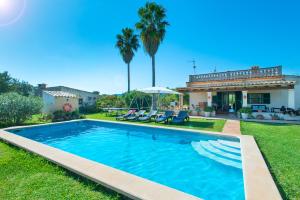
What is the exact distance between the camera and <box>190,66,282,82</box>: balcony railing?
56.2 feet

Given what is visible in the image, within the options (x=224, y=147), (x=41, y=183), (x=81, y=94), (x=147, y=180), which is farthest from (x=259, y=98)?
(x=81, y=94)

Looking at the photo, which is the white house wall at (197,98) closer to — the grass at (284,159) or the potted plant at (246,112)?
the potted plant at (246,112)

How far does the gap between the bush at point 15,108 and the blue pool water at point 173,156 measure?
9.89 ft

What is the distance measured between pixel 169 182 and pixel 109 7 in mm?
15115

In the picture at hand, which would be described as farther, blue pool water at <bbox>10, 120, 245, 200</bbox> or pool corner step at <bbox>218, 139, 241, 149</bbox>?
pool corner step at <bbox>218, 139, 241, 149</bbox>

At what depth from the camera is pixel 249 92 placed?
17.8 m

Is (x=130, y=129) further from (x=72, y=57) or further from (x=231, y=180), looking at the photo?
(x=72, y=57)

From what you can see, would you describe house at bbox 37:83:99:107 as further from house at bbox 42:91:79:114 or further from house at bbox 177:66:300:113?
house at bbox 177:66:300:113

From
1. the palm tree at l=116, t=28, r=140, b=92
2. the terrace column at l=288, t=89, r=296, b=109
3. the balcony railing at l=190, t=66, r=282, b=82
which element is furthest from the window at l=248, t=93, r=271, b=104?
the palm tree at l=116, t=28, r=140, b=92

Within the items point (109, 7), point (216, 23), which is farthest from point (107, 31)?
point (216, 23)

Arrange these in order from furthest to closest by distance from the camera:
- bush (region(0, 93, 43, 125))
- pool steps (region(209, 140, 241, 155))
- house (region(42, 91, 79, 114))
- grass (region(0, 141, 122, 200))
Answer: house (region(42, 91, 79, 114)) < bush (region(0, 93, 43, 125)) < pool steps (region(209, 140, 241, 155)) < grass (region(0, 141, 122, 200))

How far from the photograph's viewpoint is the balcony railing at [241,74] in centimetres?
1712

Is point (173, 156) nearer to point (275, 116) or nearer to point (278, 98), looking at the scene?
point (275, 116)

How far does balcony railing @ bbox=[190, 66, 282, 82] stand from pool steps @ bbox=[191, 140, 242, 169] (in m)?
12.4
